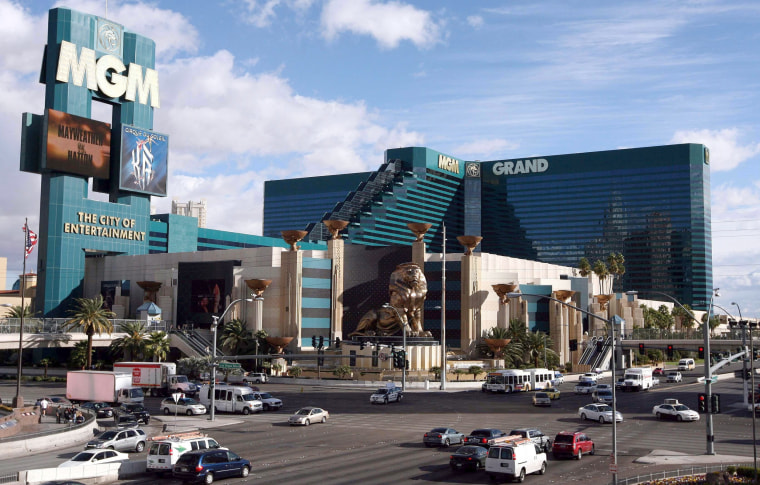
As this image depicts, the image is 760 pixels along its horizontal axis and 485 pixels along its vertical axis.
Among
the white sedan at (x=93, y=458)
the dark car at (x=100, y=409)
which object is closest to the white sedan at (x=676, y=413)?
the white sedan at (x=93, y=458)

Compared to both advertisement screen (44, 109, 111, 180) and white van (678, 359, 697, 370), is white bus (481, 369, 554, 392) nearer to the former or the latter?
white van (678, 359, 697, 370)

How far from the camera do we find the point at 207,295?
376 feet

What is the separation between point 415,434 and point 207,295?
2744 inches

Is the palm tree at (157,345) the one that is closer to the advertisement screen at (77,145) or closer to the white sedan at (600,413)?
the advertisement screen at (77,145)

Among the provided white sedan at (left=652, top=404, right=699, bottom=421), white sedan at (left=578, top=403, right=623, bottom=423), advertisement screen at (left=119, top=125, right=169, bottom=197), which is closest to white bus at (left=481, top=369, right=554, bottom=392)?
white sedan at (left=652, top=404, right=699, bottom=421)

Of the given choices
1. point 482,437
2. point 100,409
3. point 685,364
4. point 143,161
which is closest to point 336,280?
point 143,161

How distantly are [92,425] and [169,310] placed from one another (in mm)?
66910

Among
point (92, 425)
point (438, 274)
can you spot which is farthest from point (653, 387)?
point (92, 425)

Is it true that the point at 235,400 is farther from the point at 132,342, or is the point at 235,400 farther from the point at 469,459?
the point at 132,342

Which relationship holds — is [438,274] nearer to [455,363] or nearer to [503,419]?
[455,363]

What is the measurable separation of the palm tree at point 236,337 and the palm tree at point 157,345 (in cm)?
771

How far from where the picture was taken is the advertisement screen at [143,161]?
122 metres

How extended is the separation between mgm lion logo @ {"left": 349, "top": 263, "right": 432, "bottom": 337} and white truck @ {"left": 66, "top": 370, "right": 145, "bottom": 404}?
136 feet

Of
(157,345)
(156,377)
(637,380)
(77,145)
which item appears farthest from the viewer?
(77,145)
